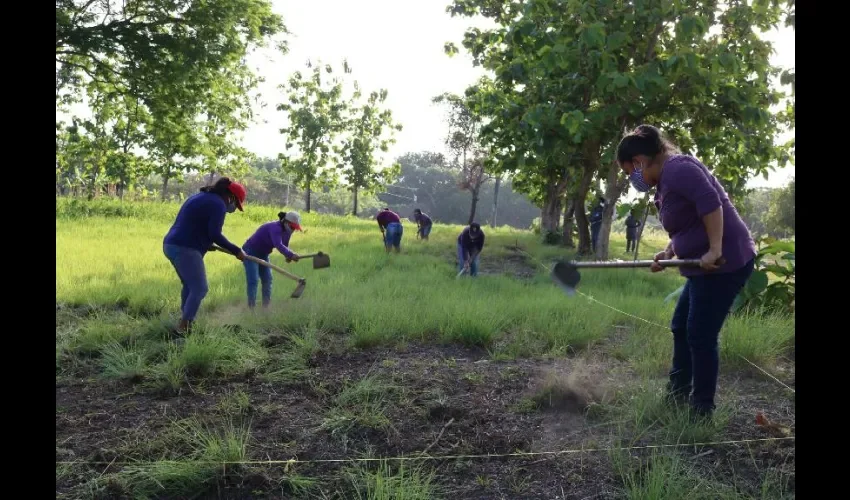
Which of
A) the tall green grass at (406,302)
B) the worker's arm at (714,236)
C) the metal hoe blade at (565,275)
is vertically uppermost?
the worker's arm at (714,236)

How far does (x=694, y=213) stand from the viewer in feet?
10.5

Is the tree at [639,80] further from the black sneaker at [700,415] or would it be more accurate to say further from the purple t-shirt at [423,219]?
the purple t-shirt at [423,219]

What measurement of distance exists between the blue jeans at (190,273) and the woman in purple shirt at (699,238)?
3.84 metres

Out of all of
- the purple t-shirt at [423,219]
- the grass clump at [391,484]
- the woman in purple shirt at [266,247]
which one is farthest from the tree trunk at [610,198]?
the grass clump at [391,484]

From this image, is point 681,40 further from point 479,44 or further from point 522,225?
point 522,225

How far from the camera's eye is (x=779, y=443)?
3162 millimetres

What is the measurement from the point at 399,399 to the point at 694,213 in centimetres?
208

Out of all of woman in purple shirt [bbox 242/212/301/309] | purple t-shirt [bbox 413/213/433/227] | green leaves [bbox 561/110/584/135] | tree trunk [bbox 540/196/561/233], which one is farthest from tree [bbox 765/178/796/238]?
woman in purple shirt [bbox 242/212/301/309]

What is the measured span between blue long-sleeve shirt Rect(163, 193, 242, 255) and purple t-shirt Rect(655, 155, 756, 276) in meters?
3.86

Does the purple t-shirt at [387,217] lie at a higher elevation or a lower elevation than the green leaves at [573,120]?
lower

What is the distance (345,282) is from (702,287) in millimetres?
5643

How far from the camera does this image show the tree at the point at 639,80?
7453 mm
